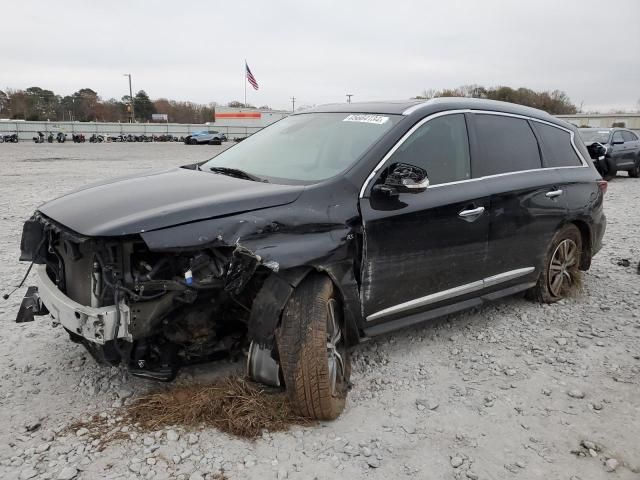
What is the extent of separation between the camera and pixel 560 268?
4.90m

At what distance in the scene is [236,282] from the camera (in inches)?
106

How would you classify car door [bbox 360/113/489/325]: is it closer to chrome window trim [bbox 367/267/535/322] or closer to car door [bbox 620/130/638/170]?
chrome window trim [bbox 367/267/535/322]

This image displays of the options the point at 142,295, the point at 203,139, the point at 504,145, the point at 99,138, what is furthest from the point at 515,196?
the point at 99,138

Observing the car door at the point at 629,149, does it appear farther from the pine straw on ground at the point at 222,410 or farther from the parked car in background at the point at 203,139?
the parked car in background at the point at 203,139

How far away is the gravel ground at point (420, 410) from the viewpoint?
8.54 ft

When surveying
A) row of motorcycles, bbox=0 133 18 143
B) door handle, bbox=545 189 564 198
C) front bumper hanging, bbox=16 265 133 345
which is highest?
door handle, bbox=545 189 564 198

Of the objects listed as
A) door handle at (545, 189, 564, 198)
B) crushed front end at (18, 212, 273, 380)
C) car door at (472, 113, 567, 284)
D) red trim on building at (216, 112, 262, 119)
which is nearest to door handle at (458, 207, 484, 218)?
car door at (472, 113, 567, 284)

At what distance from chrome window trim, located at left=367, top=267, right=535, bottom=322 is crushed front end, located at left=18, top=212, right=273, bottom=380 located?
93 centimetres

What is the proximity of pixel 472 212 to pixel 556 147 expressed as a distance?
1.62 metres

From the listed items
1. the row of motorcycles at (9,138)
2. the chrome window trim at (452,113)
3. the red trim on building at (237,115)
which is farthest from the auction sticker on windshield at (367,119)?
the red trim on building at (237,115)

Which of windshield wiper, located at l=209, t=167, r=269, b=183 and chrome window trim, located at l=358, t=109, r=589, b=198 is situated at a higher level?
chrome window trim, located at l=358, t=109, r=589, b=198

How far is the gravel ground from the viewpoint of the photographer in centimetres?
260

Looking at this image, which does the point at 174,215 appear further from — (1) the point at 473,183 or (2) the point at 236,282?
(1) the point at 473,183

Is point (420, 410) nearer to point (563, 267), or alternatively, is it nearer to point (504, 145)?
point (504, 145)
